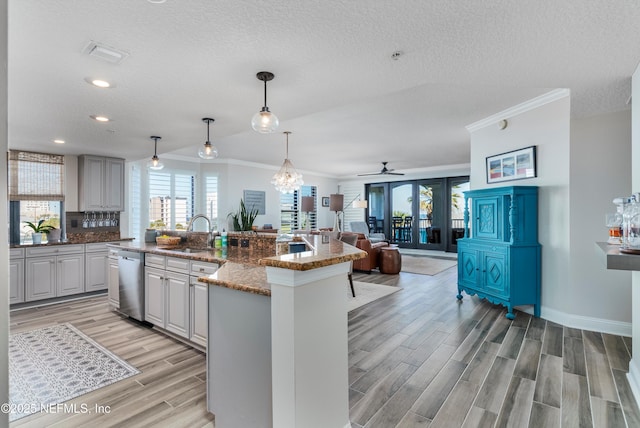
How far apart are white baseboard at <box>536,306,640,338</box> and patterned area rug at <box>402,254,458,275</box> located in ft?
9.43

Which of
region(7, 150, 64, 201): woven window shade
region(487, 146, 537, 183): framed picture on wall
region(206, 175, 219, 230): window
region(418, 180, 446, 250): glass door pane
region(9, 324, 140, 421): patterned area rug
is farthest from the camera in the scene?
region(418, 180, 446, 250): glass door pane

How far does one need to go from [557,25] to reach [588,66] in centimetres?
85

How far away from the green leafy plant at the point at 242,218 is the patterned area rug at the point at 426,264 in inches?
151

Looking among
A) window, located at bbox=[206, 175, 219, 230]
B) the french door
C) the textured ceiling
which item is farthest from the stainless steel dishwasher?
the french door

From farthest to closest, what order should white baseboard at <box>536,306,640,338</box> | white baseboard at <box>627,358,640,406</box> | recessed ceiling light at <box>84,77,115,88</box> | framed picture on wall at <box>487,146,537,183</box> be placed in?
framed picture on wall at <box>487,146,537,183</box> → white baseboard at <box>536,306,640,338</box> → recessed ceiling light at <box>84,77,115,88</box> → white baseboard at <box>627,358,640,406</box>

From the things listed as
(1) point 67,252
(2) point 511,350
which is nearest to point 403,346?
(2) point 511,350

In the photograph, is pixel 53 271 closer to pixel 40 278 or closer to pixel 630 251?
pixel 40 278

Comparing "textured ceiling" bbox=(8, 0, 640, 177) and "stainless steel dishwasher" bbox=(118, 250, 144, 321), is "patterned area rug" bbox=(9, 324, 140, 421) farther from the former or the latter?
"textured ceiling" bbox=(8, 0, 640, 177)

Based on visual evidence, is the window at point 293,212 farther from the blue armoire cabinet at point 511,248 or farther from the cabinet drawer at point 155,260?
the blue armoire cabinet at point 511,248

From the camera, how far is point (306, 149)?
6.34 meters

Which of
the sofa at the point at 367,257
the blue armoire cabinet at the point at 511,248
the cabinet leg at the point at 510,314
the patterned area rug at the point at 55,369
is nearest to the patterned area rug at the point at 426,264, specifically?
the sofa at the point at 367,257

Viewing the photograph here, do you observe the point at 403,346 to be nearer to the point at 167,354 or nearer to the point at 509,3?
the point at 167,354

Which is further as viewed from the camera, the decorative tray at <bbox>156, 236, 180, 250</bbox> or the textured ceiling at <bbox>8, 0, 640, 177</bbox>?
the decorative tray at <bbox>156, 236, 180, 250</bbox>

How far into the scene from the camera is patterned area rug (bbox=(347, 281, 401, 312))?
435cm
